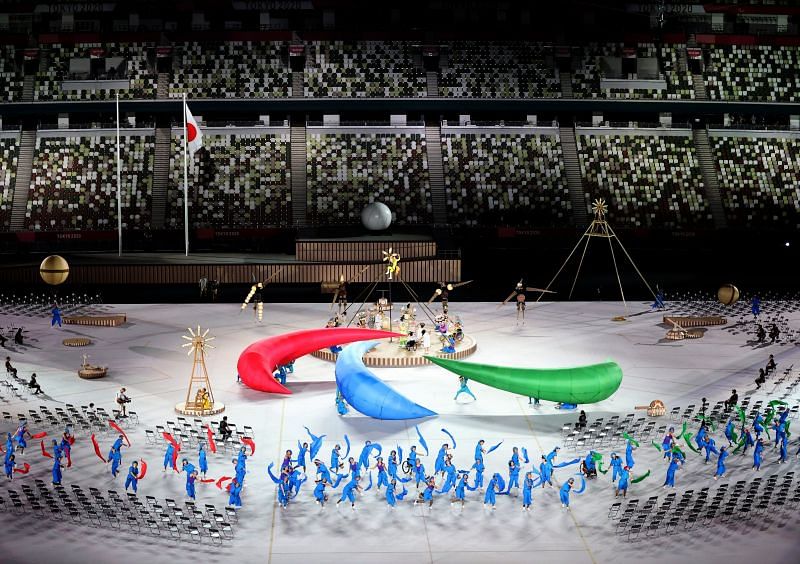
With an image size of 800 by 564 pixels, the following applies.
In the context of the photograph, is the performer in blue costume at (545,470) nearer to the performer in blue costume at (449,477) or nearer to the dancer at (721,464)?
the performer in blue costume at (449,477)

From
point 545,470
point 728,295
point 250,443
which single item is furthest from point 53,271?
point 728,295

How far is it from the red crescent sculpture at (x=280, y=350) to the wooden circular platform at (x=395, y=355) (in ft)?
4.14

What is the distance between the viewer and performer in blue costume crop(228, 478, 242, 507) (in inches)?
944

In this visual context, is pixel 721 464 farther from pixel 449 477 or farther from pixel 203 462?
pixel 203 462

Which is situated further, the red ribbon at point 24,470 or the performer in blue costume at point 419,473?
the red ribbon at point 24,470

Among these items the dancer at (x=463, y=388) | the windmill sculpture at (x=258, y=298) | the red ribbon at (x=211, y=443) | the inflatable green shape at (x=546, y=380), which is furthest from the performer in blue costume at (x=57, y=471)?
the windmill sculpture at (x=258, y=298)

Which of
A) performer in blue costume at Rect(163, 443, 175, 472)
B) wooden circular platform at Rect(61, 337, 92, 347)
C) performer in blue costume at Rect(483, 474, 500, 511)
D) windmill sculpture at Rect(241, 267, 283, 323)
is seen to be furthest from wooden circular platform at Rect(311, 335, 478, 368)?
performer in blue costume at Rect(483, 474, 500, 511)

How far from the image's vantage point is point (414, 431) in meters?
29.7

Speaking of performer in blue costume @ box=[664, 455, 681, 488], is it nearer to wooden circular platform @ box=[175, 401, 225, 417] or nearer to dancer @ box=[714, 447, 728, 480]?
dancer @ box=[714, 447, 728, 480]

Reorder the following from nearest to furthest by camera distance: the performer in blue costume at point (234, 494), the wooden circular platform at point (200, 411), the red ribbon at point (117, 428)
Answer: the performer in blue costume at point (234, 494) < the red ribbon at point (117, 428) < the wooden circular platform at point (200, 411)

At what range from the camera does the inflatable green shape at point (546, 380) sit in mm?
30609

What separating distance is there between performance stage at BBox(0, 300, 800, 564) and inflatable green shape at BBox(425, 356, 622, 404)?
0.78 meters

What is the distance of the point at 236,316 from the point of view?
148ft

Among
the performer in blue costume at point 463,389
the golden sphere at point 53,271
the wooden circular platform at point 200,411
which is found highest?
the golden sphere at point 53,271
